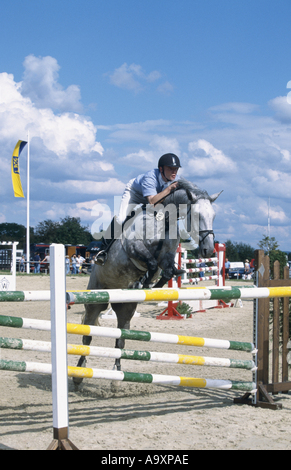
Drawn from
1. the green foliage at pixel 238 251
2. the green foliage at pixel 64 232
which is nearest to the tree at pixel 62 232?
the green foliage at pixel 64 232

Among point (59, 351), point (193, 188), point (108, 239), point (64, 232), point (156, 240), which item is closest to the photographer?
point (59, 351)

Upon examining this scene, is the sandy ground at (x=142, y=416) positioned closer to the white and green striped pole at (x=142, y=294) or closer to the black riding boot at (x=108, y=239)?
the white and green striped pole at (x=142, y=294)

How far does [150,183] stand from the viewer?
405 centimetres

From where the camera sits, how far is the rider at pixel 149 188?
398 centimetres

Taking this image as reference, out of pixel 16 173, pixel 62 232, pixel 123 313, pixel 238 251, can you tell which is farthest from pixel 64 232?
pixel 123 313

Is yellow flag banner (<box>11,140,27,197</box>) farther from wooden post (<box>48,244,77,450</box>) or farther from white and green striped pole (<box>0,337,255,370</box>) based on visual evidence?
wooden post (<box>48,244,77,450</box>)

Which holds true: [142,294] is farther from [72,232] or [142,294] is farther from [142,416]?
[72,232]

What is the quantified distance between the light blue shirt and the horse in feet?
0.49

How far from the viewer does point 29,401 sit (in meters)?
3.96

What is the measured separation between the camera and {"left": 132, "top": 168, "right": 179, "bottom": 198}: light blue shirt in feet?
13.2

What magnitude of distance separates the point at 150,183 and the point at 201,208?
1.96 feet

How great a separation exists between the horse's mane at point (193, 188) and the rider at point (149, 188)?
5cm

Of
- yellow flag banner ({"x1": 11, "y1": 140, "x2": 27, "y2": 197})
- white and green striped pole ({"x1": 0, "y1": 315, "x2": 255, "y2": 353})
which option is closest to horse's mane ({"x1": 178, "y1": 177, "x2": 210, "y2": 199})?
white and green striped pole ({"x1": 0, "y1": 315, "x2": 255, "y2": 353})
